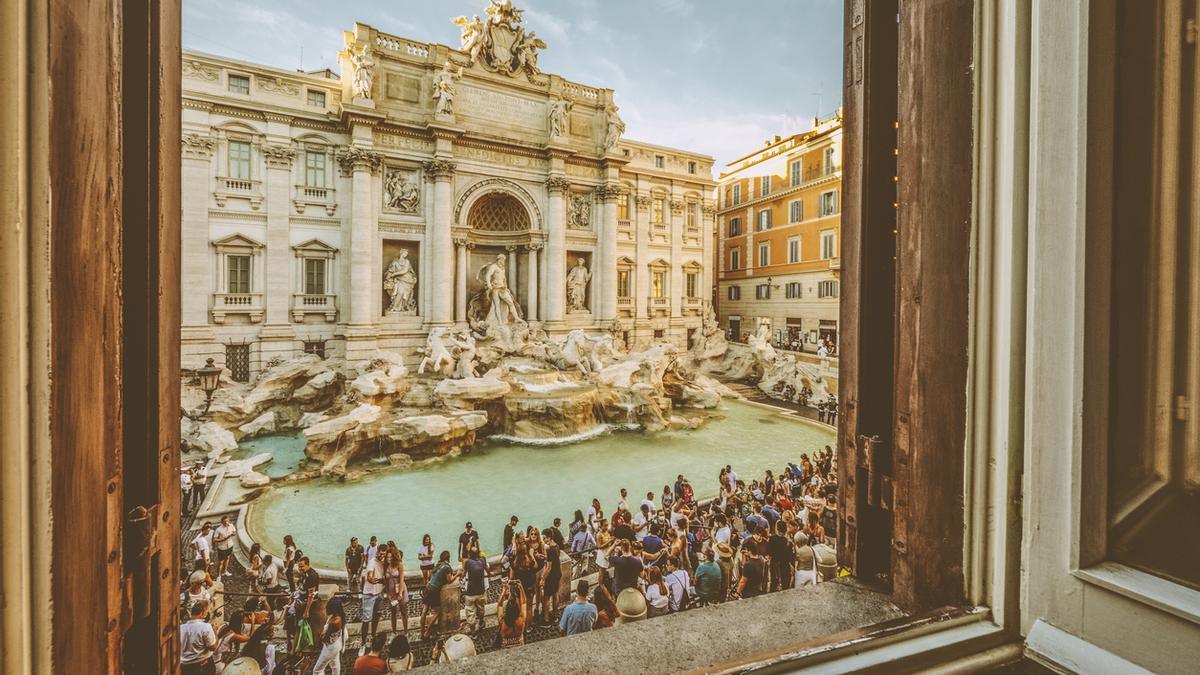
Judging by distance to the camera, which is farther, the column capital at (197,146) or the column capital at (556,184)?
the column capital at (556,184)

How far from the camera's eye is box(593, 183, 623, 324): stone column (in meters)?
20.9

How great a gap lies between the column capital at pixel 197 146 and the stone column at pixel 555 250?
1068cm

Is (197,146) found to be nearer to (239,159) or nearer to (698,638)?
(239,159)

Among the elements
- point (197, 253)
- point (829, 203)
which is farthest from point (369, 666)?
point (829, 203)

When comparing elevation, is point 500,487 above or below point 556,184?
below

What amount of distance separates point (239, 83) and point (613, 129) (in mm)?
12931

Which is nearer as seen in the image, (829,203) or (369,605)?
(369,605)

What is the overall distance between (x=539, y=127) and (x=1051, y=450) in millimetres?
20681

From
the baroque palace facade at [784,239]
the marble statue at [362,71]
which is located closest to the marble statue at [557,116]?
the marble statue at [362,71]

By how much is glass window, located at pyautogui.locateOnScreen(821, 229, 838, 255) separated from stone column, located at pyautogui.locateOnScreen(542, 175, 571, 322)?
39.6 feet

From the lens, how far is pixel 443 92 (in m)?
17.1

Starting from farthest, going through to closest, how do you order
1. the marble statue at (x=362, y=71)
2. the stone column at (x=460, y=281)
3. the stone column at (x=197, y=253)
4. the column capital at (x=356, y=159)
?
1. the stone column at (x=460, y=281)
2. the column capital at (x=356, y=159)
3. the marble statue at (x=362, y=71)
4. the stone column at (x=197, y=253)

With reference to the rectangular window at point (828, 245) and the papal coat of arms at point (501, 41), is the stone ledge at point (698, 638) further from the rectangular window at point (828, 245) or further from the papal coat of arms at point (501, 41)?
the rectangular window at point (828, 245)

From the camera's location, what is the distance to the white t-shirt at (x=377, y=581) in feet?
16.9
